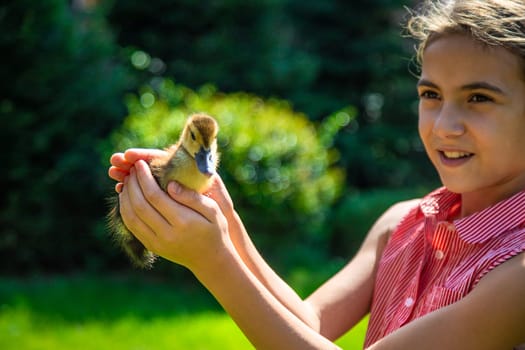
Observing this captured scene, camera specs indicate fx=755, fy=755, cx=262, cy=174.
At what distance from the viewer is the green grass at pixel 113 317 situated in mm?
6484

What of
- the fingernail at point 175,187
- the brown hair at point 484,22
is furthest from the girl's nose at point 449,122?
the fingernail at point 175,187

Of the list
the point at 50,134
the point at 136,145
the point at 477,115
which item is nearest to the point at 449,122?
the point at 477,115

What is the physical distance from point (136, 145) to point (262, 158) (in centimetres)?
141

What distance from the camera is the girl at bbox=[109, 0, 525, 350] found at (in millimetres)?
2062

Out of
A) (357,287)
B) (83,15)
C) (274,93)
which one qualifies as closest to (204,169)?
(357,287)

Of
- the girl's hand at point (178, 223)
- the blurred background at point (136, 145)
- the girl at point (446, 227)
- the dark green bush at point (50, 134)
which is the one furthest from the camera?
the dark green bush at point (50, 134)

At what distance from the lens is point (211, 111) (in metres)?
8.73

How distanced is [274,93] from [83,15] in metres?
3.36

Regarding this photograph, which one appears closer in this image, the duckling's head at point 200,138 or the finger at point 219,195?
the finger at point 219,195

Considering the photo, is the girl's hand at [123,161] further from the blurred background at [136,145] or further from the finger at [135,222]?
the blurred background at [136,145]

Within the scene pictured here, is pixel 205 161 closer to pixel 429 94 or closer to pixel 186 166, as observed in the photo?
pixel 186 166

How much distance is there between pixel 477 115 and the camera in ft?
7.50

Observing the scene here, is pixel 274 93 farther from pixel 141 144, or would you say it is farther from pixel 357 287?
pixel 357 287

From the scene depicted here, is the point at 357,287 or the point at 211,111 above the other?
the point at 357,287
